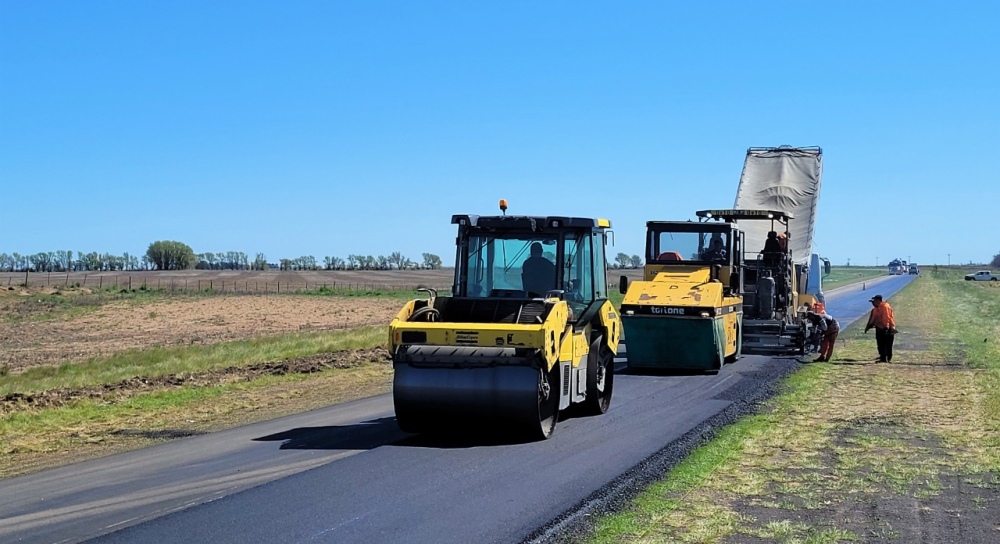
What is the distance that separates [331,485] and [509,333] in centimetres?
278

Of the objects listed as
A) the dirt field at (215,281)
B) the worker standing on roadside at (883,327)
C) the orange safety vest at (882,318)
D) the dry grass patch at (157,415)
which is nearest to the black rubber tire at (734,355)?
the worker standing on roadside at (883,327)

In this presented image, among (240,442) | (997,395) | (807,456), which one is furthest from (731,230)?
(240,442)

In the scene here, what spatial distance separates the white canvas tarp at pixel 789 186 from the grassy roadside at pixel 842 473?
6787 millimetres

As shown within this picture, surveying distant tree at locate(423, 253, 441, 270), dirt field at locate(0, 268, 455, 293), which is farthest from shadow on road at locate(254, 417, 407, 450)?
distant tree at locate(423, 253, 441, 270)

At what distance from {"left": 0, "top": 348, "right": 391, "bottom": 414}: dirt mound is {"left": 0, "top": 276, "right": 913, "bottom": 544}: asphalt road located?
15.7 feet

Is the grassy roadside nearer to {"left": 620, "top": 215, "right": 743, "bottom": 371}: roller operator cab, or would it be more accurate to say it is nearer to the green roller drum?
the green roller drum

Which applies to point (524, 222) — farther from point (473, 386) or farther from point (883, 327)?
point (883, 327)

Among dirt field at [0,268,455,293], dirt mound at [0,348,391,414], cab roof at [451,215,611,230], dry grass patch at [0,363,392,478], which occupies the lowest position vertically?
dry grass patch at [0,363,392,478]

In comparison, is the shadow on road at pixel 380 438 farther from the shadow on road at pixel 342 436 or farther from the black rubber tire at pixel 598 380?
the black rubber tire at pixel 598 380

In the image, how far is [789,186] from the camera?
2508 cm

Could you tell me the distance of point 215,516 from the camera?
8.16m

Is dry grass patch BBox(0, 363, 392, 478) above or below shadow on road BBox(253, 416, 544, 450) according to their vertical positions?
below

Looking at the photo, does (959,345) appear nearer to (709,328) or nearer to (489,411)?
(709,328)

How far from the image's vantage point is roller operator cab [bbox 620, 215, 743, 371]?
19.0 m
